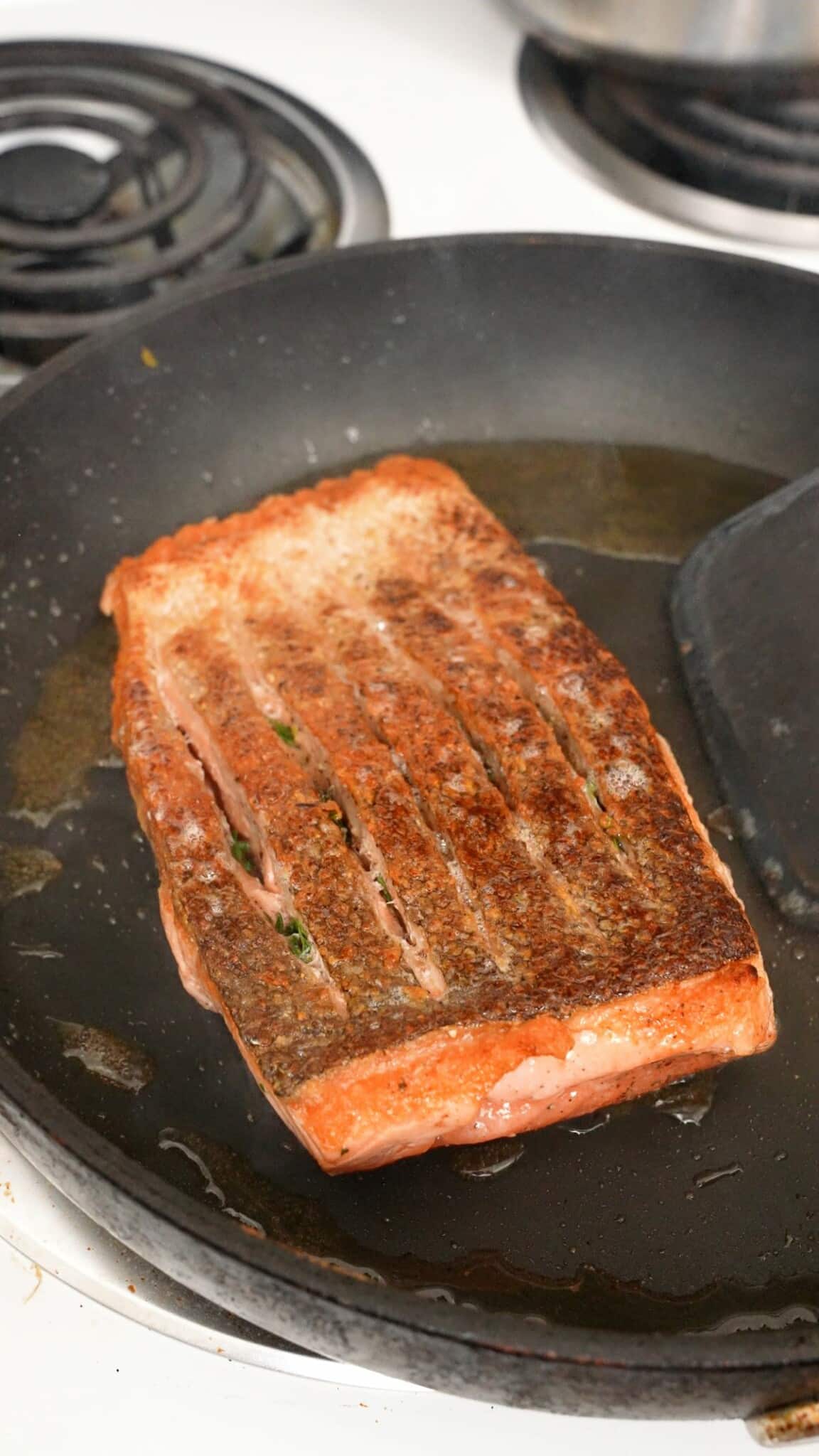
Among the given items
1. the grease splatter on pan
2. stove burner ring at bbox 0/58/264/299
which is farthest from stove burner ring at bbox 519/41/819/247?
the grease splatter on pan

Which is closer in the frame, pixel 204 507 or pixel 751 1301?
pixel 751 1301

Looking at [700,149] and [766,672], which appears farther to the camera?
[700,149]

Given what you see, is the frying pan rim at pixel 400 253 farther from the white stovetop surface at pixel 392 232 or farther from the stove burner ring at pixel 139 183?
the white stovetop surface at pixel 392 232

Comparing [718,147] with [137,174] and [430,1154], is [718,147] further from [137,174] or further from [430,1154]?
[430,1154]

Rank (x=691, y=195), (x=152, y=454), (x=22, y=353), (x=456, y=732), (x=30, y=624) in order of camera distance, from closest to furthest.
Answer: (x=456, y=732)
(x=30, y=624)
(x=152, y=454)
(x=22, y=353)
(x=691, y=195)

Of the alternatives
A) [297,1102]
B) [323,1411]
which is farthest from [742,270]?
[323,1411]

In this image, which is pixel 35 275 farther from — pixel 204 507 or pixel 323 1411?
pixel 323 1411

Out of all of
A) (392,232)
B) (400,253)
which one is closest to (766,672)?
(400,253)
